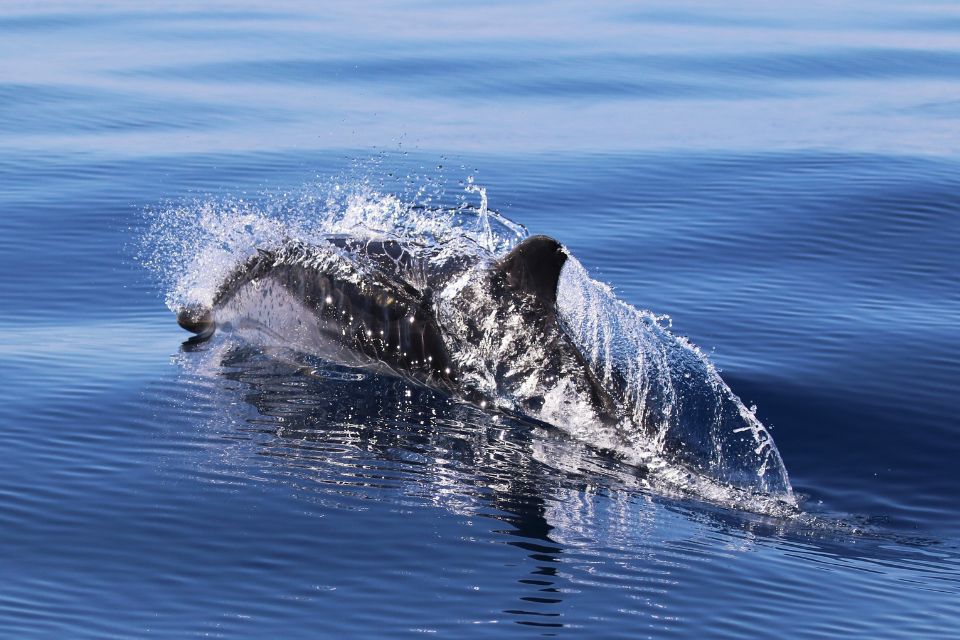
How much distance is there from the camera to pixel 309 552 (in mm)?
8094

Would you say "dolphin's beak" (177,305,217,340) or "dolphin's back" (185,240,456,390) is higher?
"dolphin's back" (185,240,456,390)

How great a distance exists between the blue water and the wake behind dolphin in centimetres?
27

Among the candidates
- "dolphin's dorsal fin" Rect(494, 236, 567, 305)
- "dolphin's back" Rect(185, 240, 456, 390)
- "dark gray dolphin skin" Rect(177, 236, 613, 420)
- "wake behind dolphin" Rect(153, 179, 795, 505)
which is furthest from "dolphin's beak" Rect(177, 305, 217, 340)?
"dolphin's dorsal fin" Rect(494, 236, 567, 305)

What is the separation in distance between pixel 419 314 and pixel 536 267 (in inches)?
47.6

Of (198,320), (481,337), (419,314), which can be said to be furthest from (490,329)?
(198,320)

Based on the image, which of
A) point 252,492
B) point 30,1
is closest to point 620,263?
point 252,492

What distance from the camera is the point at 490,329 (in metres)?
11.0

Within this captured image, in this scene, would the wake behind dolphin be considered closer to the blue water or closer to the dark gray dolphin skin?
the dark gray dolphin skin

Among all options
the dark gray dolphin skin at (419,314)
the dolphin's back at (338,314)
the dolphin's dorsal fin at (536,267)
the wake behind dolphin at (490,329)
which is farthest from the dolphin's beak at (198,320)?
the dolphin's dorsal fin at (536,267)

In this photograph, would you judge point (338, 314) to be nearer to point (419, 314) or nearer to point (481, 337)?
point (419, 314)

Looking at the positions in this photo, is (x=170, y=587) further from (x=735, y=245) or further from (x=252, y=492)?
(x=735, y=245)

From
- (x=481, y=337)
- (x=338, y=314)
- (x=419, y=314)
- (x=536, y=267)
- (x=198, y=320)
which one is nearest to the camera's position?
(x=536, y=267)

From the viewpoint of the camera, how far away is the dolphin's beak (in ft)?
43.0

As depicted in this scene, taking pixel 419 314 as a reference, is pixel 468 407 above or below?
below
